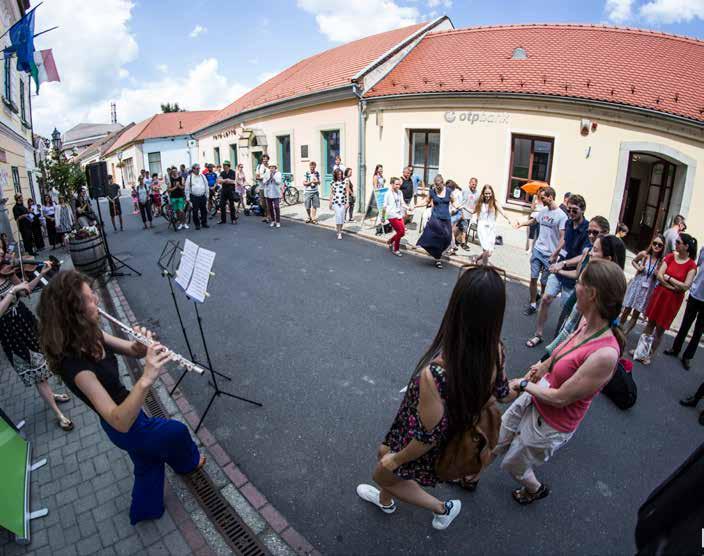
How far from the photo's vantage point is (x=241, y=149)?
22938mm

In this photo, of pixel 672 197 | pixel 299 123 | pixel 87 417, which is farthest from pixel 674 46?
pixel 87 417

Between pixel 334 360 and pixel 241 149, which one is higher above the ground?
pixel 241 149

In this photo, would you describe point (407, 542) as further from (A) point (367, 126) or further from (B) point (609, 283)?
(A) point (367, 126)

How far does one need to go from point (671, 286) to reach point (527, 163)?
719cm

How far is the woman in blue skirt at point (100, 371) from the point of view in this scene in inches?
92.7

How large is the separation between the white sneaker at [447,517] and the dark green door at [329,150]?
14.9m

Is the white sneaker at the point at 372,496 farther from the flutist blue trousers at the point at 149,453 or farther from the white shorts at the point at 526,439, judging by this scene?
the flutist blue trousers at the point at 149,453

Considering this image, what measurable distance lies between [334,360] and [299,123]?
14717mm

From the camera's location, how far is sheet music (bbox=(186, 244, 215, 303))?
12.4ft

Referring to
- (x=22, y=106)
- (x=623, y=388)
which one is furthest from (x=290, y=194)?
(x=623, y=388)

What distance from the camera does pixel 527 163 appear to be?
11438mm

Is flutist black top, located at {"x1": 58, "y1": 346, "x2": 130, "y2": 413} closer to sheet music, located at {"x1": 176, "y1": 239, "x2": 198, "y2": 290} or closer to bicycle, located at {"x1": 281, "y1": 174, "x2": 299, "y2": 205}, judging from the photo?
sheet music, located at {"x1": 176, "y1": 239, "x2": 198, "y2": 290}

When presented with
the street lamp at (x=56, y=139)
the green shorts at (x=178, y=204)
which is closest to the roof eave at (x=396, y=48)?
the green shorts at (x=178, y=204)

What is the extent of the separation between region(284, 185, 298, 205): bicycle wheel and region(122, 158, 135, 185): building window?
28.1 m
